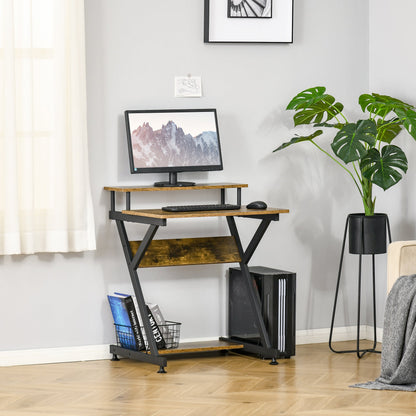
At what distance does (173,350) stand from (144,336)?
178mm

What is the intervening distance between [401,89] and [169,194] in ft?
4.48

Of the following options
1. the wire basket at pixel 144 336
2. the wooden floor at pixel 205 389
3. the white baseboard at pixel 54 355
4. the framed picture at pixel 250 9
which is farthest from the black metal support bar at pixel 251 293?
the framed picture at pixel 250 9

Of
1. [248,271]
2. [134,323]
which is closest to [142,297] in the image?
[134,323]

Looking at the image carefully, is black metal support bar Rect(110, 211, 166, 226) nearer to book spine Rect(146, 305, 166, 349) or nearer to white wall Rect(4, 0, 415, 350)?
white wall Rect(4, 0, 415, 350)

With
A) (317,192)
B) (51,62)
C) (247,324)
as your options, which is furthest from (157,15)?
(247,324)

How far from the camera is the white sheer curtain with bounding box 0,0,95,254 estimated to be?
424 cm

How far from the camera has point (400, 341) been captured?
3.88 meters

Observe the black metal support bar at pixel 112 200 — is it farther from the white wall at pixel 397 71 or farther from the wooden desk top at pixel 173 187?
the white wall at pixel 397 71

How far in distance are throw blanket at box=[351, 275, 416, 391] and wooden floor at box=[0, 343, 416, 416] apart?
90mm

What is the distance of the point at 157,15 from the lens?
182 inches

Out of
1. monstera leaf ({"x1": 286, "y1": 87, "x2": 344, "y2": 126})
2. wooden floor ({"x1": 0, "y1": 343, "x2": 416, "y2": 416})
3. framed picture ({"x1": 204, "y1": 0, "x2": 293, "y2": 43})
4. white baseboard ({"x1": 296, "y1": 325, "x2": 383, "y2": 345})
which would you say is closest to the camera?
wooden floor ({"x1": 0, "y1": 343, "x2": 416, "y2": 416})

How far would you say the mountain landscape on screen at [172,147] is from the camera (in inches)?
177

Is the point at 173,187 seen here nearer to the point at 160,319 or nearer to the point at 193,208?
the point at 193,208

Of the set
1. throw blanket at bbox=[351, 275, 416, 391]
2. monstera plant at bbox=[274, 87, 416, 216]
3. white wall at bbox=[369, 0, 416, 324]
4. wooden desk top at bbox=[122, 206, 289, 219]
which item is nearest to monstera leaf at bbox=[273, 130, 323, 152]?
monstera plant at bbox=[274, 87, 416, 216]
